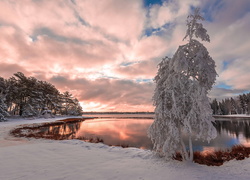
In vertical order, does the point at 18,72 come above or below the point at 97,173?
above

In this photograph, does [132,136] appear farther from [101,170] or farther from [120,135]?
[101,170]

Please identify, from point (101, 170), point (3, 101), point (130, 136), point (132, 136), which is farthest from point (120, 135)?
point (3, 101)

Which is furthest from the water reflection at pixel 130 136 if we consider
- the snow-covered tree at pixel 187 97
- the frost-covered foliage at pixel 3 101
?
the frost-covered foliage at pixel 3 101

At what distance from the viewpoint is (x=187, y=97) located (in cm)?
804

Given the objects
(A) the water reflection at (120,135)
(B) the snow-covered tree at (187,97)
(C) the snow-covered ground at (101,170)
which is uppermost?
(B) the snow-covered tree at (187,97)

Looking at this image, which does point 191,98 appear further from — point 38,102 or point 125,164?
point 38,102

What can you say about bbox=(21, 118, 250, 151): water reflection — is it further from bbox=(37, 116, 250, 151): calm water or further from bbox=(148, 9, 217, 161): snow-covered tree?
bbox=(148, 9, 217, 161): snow-covered tree

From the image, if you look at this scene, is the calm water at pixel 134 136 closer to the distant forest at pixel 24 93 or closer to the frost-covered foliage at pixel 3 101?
the frost-covered foliage at pixel 3 101

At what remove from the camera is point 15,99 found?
47062mm

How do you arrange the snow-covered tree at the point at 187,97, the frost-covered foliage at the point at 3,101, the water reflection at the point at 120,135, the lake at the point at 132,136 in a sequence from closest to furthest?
1. the snow-covered tree at the point at 187,97
2. the lake at the point at 132,136
3. the water reflection at the point at 120,135
4. the frost-covered foliage at the point at 3,101

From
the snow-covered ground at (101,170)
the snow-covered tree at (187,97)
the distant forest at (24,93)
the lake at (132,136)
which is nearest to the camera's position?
the snow-covered ground at (101,170)

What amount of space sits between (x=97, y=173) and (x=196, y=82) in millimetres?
7611

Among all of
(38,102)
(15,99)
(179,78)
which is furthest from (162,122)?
(15,99)

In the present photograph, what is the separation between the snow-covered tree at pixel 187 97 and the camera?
24.8 feet
